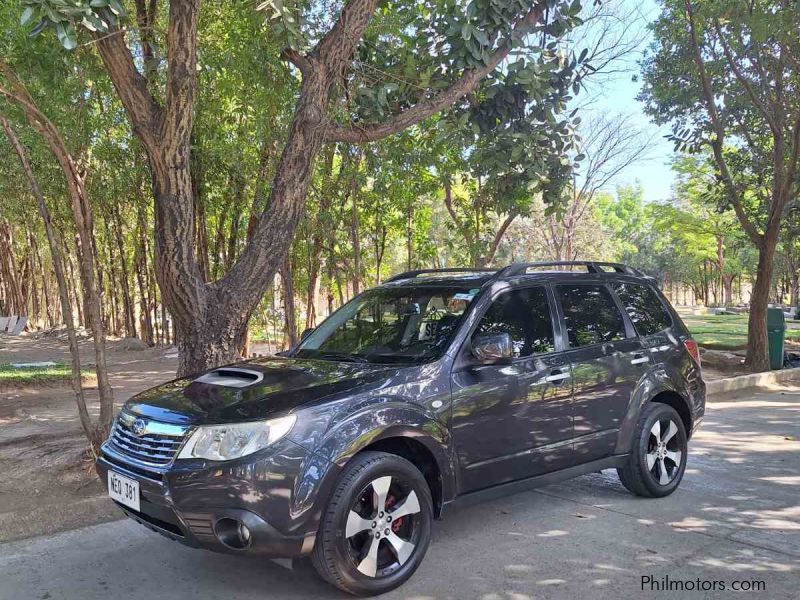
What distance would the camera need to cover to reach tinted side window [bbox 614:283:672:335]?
5.52 m

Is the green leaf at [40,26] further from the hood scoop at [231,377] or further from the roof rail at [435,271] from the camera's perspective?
the roof rail at [435,271]

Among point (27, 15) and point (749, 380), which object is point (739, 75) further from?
point (27, 15)

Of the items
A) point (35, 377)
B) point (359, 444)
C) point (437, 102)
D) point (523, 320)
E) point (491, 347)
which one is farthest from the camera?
point (35, 377)

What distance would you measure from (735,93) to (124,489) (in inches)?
547

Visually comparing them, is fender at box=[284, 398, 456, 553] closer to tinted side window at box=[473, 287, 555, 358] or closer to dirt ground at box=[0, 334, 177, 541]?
tinted side window at box=[473, 287, 555, 358]

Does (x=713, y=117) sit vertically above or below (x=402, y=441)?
above

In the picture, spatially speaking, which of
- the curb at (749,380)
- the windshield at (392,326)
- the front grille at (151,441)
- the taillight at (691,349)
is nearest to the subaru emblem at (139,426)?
the front grille at (151,441)

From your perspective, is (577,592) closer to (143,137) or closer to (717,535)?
(717,535)

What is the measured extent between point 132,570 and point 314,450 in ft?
5.31

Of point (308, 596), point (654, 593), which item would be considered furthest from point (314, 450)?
point (654, 593)

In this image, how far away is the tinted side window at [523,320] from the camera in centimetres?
454

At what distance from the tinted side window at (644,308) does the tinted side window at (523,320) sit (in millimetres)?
1010

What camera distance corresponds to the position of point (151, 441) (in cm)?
371

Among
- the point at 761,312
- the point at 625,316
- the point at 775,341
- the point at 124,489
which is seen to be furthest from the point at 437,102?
the point at 775,341
